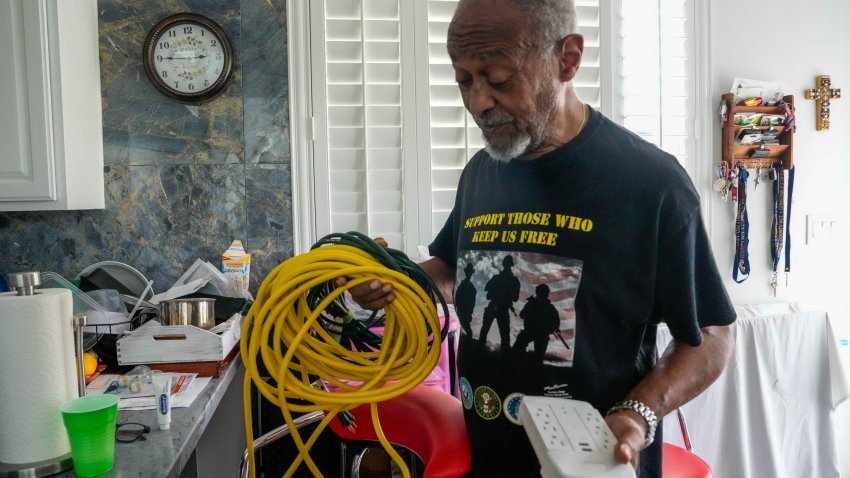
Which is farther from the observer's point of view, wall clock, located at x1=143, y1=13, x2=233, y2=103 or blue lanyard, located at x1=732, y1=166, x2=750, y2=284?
blue lanyard, located at x1=732, y1=166, x2=750, y2=284

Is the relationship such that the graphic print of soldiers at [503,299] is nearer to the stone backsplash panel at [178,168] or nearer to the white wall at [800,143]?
the stone backsplash panel at [178,168]

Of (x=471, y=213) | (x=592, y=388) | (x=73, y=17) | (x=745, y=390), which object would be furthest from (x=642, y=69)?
(x=73, y=17)

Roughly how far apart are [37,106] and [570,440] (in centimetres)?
188

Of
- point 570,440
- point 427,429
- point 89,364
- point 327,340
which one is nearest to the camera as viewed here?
point 570,440

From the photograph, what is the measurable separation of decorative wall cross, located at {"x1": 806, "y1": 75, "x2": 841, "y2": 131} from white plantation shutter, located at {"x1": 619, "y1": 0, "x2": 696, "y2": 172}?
0.58m

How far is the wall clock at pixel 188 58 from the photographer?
2238 millimetres

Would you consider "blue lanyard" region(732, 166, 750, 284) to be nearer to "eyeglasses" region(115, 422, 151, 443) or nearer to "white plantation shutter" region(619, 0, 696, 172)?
"white plantation shutter" region(619, 0, 696, 172)

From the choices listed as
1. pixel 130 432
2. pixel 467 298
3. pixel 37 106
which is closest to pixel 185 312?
pixel 130 432

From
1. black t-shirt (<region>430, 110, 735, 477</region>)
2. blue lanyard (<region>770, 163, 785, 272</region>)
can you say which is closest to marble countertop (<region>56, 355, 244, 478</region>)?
black t-shirt (<region>430, 110, 735, 477</region>)

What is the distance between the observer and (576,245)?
1.03 meters

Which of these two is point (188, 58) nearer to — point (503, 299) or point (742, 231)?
point (503, 299)

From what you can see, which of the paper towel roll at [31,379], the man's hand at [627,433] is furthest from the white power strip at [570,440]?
the paper towel roll at [31,379]

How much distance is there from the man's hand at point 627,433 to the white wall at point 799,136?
6.69 feet

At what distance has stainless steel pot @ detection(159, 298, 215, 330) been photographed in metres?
1.79
